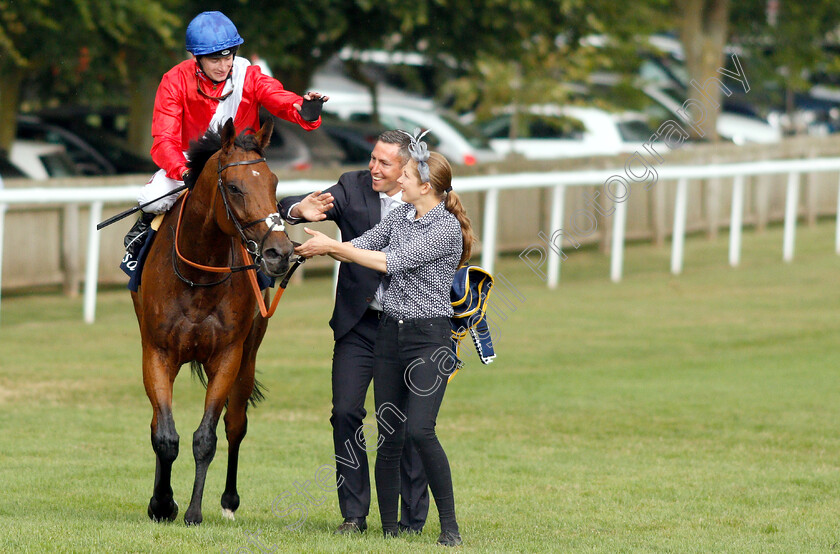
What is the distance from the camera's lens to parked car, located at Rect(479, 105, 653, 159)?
2241 centimetres

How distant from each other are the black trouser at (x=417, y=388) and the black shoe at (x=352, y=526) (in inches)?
5.6

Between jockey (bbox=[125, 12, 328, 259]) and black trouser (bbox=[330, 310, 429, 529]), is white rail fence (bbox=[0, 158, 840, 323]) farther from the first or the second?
black trouser (bbox=[330, 310, 429, 529])

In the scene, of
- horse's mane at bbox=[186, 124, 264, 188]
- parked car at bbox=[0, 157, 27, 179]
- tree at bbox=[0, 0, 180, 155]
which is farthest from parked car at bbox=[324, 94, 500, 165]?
horse's mane at bbox=[186, 124, 264, 188]

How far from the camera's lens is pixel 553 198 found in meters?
15.1

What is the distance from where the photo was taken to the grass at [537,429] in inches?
220

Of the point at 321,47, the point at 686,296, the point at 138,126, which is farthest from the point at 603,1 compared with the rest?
the point at 138,126

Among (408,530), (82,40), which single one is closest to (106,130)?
(82,40)

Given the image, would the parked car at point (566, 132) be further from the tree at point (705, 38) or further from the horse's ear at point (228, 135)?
the horse's ear at point (228, 135)

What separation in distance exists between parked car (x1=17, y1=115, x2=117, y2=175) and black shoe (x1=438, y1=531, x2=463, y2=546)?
477 inches

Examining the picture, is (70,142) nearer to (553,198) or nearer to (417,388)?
(553,198)

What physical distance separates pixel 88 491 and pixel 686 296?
8.78 metres

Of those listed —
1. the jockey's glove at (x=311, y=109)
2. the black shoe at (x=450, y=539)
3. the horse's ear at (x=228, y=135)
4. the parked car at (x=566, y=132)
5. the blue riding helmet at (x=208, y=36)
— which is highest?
the parked car at (x=566, y=132)

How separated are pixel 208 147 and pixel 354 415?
1.32 metres

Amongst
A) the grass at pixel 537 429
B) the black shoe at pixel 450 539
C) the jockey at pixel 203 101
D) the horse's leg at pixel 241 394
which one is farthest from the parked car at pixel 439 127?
the black shoe at pixel 450 539
